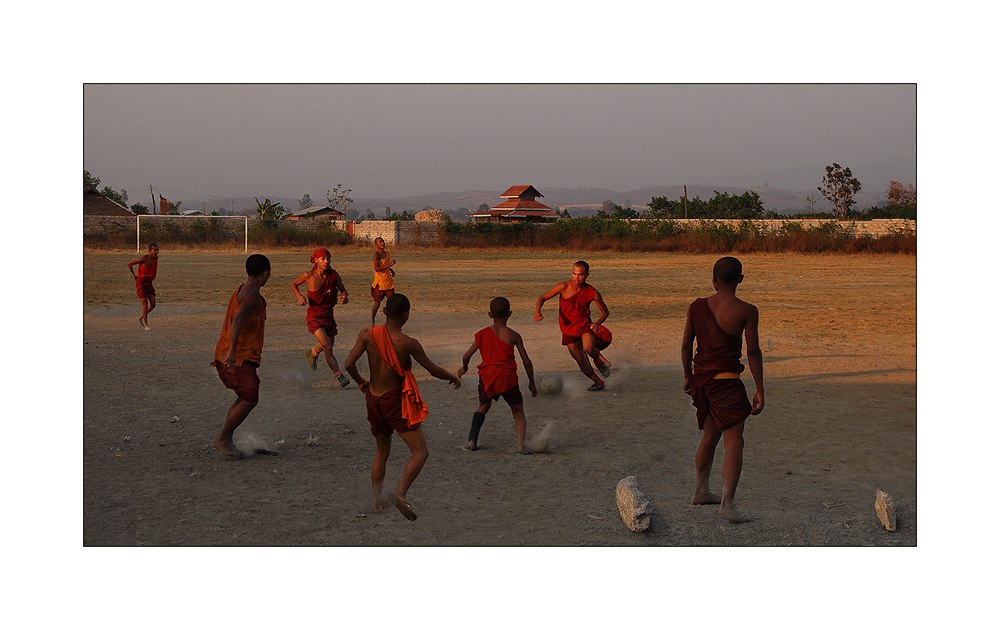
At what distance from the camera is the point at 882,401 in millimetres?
8648

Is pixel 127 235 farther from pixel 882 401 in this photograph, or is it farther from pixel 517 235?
pixel 882 401

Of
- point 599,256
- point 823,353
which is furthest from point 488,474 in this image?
point 599,256

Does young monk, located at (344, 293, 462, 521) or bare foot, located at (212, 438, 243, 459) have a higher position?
young monk, located at (344, 293, 462, 521)

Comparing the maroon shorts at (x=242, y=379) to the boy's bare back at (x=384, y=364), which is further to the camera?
the maroon shorts at (x=242, y=379)

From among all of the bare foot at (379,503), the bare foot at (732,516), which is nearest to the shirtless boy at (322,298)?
the bare foot at (379,503)

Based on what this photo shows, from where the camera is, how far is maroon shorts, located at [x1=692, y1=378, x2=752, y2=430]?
4.91m

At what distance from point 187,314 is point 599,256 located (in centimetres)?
2910

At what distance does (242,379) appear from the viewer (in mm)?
6203

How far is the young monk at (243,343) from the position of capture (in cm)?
614

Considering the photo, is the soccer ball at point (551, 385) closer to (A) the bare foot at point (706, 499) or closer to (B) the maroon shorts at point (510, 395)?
(B) the maroon shorts at point (510, 395)

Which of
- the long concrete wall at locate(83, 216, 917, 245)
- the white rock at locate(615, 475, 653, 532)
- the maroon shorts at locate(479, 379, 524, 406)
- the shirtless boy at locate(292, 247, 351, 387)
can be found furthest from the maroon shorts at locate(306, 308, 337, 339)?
the long concrete wall at locate(83, 216, 917, 245)

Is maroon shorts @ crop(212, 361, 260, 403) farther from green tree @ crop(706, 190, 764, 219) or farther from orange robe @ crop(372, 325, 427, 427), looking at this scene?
green tree @ crop(706, 190, 764, 219)

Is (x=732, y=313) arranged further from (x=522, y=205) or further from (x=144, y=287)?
(x=522, y=205)

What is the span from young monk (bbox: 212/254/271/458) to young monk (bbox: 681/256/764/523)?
10.8 feet
